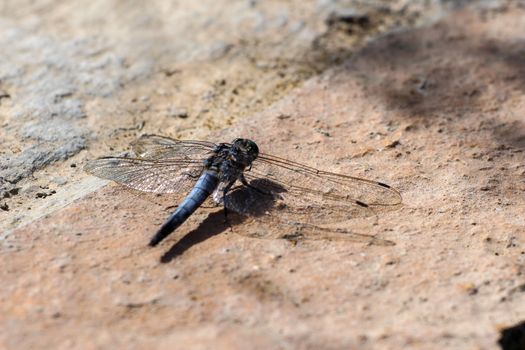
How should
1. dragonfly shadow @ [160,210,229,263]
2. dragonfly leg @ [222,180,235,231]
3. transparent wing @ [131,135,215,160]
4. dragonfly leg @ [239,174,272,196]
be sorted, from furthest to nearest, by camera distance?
transparent wing @ [131,135,215,160] < dragonfly leg @ [239,174,272,196] < dragonfly leg @ [222,180,235,231] < dragonfly shadow @ [160,210,229,263]

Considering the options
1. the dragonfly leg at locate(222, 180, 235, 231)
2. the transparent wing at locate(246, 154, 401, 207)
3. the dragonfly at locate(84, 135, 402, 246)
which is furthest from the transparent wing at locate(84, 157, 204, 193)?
the transparent wing at locate(246, 154, 401, 207)

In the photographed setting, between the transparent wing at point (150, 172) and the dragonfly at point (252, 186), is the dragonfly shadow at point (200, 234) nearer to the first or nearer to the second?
the dragonfly at point (252, 186)

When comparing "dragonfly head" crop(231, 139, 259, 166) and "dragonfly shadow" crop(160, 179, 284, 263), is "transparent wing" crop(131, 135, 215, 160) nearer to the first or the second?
"dragonfly head" crop(231, 139, 259, 166)

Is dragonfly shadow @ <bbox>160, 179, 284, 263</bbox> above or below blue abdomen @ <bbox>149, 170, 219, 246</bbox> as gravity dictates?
below

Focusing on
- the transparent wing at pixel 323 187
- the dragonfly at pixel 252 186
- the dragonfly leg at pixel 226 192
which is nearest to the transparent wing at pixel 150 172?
the dragonfly at pixel 252 186

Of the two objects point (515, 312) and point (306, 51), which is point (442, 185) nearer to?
point (515, 312)

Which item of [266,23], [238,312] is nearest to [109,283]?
[238,312]

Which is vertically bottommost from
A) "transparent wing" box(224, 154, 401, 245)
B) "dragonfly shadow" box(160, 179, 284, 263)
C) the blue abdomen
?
"transparent wing" box(224, 154, 401, 245)
